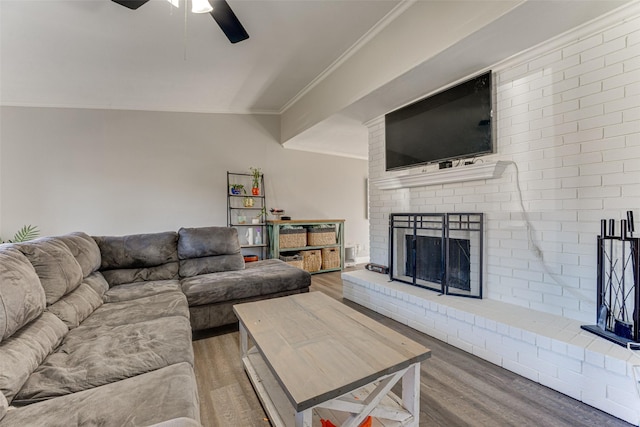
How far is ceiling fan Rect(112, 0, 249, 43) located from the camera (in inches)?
69.0

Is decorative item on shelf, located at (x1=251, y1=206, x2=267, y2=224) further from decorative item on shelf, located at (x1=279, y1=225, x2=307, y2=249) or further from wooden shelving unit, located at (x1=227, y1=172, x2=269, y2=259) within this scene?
decorative item on shelf, located at (x1=279, y1=225, x2=307, y2=249)

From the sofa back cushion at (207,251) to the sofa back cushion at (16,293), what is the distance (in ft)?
4.86

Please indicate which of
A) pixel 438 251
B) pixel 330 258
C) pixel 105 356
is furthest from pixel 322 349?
pixel 330 258

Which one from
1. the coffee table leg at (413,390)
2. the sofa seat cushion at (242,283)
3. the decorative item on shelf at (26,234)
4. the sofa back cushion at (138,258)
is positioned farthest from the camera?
the decorative item on shelf at (26,234)

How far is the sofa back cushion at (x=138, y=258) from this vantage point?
104 inches

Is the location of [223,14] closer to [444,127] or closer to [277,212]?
[444,127]

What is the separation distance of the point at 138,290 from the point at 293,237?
8.19ft

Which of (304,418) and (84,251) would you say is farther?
(84,251)

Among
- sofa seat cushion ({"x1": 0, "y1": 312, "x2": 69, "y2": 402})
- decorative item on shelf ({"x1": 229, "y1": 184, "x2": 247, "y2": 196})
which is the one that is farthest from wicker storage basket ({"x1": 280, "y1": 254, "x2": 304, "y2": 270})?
sofa seat cushion ({"x1": 0, "y1": 312, "x2": 69, "y2": 402})

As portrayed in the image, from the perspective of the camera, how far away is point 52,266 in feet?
5.43

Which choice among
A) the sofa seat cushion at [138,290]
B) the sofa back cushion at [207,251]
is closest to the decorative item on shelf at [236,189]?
the sofa back cushion at [207,251]

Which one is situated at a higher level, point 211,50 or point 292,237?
point 211,50

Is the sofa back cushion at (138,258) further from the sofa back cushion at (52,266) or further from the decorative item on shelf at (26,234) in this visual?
the decorative item on shelf at (26,234)

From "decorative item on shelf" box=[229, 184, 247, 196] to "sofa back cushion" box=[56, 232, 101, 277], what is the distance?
2.18m
